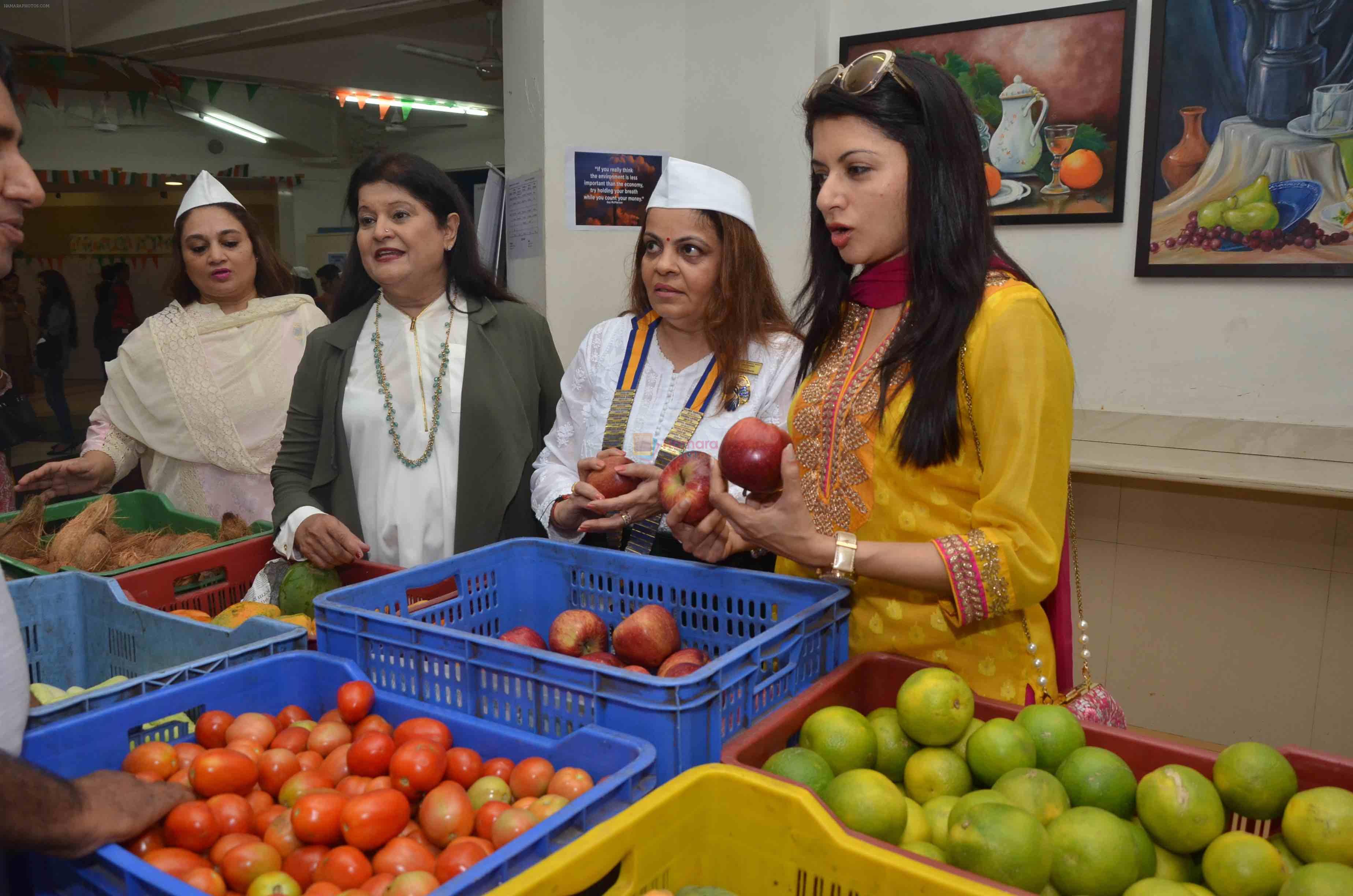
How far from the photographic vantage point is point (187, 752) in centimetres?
126

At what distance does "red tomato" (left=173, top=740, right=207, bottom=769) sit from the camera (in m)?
1.24

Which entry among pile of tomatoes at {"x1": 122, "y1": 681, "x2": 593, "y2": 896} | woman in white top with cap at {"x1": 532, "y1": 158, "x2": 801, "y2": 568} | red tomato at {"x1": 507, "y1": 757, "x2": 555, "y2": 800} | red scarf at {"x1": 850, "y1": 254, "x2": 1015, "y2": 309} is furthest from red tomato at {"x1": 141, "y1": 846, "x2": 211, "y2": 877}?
red scarf at {"x1": 850, "y1": 254, "x2": 1015, "y2": 309}

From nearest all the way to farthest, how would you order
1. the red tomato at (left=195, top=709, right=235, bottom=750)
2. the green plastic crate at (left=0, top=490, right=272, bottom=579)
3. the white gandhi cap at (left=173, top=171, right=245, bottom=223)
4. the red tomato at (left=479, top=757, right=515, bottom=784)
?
the red tomato at (left=479, top=757, right=515, bottom=784), the red tomato at (left=195, top=709, right=235, bottom=750), the green plastic crate at (left=0, top=490, right=272, bottom=579), the white gandhi cap at (left=173, top=171, right=245, bottom=223)

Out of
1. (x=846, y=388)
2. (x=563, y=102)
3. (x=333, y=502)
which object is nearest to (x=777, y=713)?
(x=846, y=388)

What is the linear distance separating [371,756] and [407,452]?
1287mm

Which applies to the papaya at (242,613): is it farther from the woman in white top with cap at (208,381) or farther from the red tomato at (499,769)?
the woman in white top with cap at (208,381)

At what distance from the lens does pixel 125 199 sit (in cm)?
1031

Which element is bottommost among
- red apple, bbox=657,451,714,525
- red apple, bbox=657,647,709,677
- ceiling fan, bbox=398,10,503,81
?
red apple, bbox=657,647,709,677

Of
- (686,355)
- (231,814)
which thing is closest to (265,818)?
(231,814)

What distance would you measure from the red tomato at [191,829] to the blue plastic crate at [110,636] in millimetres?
347

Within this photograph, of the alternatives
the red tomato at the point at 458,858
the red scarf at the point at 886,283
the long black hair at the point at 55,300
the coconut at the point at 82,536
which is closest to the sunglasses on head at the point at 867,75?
the red scarf at the point at 886,283

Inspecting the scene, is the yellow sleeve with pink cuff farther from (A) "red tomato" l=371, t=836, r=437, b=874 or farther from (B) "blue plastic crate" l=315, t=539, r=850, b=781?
(A) "red tomato" l=371, t=836, r=437, b=874

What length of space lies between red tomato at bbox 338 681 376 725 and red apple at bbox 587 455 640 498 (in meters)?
0.71

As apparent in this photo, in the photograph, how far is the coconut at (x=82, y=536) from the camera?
7.52 ft
